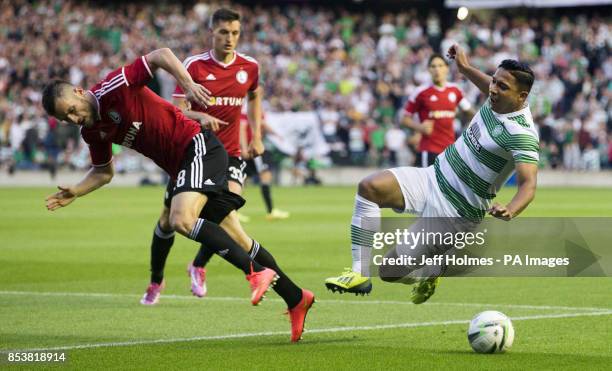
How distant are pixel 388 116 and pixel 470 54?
15.3 feet

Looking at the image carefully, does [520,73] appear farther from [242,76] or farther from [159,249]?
[159,249]

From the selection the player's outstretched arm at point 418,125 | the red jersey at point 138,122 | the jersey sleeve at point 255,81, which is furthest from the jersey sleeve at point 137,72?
the player's outstretched arm at point 418,125

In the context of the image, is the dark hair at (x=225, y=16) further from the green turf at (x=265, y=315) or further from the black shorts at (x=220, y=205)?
the green turf at (x=265, y=315)

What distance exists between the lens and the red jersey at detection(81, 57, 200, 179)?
328 inches

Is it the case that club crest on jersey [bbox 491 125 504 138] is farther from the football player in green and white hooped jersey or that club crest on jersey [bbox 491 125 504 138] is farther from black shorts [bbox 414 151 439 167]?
black shorts [bbox 414 151 439 167]

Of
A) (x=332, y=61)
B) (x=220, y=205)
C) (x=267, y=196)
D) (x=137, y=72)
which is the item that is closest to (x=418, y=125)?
(x=267, y=196)

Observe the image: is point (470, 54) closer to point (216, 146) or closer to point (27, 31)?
point (27, 31)

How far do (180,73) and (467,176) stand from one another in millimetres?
2207

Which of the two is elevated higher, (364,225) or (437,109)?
(364,225)

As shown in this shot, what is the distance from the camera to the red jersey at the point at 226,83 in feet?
36.0

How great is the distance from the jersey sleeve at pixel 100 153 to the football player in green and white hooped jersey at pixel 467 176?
1.89m

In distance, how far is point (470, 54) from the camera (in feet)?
133

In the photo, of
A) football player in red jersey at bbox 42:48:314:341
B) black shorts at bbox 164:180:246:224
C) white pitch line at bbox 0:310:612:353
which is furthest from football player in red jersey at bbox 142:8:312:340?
white pitch line at bbox 0:310:612:353

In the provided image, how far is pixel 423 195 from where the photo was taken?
8.72 metres
